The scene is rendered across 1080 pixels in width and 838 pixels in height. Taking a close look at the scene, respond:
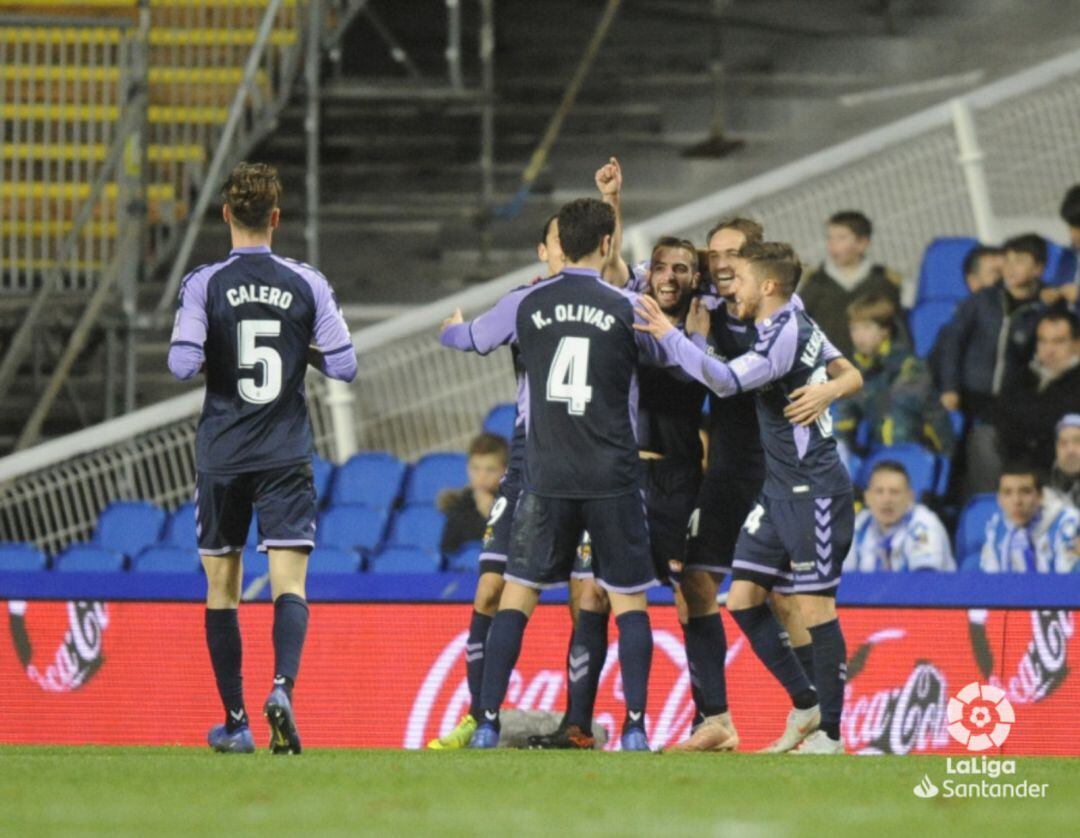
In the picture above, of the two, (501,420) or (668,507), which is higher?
(501,420)

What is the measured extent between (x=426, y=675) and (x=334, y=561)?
7.56ft

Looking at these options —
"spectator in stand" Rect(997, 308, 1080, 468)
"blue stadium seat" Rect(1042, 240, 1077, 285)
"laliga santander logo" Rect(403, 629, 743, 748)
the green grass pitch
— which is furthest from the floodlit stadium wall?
the green grass pitch

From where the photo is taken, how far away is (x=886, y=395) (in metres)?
12.2

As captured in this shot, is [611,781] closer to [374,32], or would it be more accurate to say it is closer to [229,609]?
[229,609]

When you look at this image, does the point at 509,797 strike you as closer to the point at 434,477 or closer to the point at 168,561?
the point at 168,561

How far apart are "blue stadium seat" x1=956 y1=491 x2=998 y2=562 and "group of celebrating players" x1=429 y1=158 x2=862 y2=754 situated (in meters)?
2.76

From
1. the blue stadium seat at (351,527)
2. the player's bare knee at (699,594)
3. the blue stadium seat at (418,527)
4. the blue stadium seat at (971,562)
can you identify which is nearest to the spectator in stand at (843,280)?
the blue stadium seat at (971,562)

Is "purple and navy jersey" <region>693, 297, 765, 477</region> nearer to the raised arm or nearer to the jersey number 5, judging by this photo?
the raised arm

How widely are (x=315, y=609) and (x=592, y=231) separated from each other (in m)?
2.73

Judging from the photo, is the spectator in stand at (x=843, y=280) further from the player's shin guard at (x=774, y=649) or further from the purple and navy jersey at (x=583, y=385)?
the purple and navy jersey at (x=583, y=385)

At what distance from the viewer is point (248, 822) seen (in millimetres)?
5508

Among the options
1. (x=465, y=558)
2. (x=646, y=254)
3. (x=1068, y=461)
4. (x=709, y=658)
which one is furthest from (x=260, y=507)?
(x=646, y=254)

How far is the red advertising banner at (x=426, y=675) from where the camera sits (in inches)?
366

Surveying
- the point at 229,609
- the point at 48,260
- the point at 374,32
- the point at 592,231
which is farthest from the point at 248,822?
the point at 374,32
